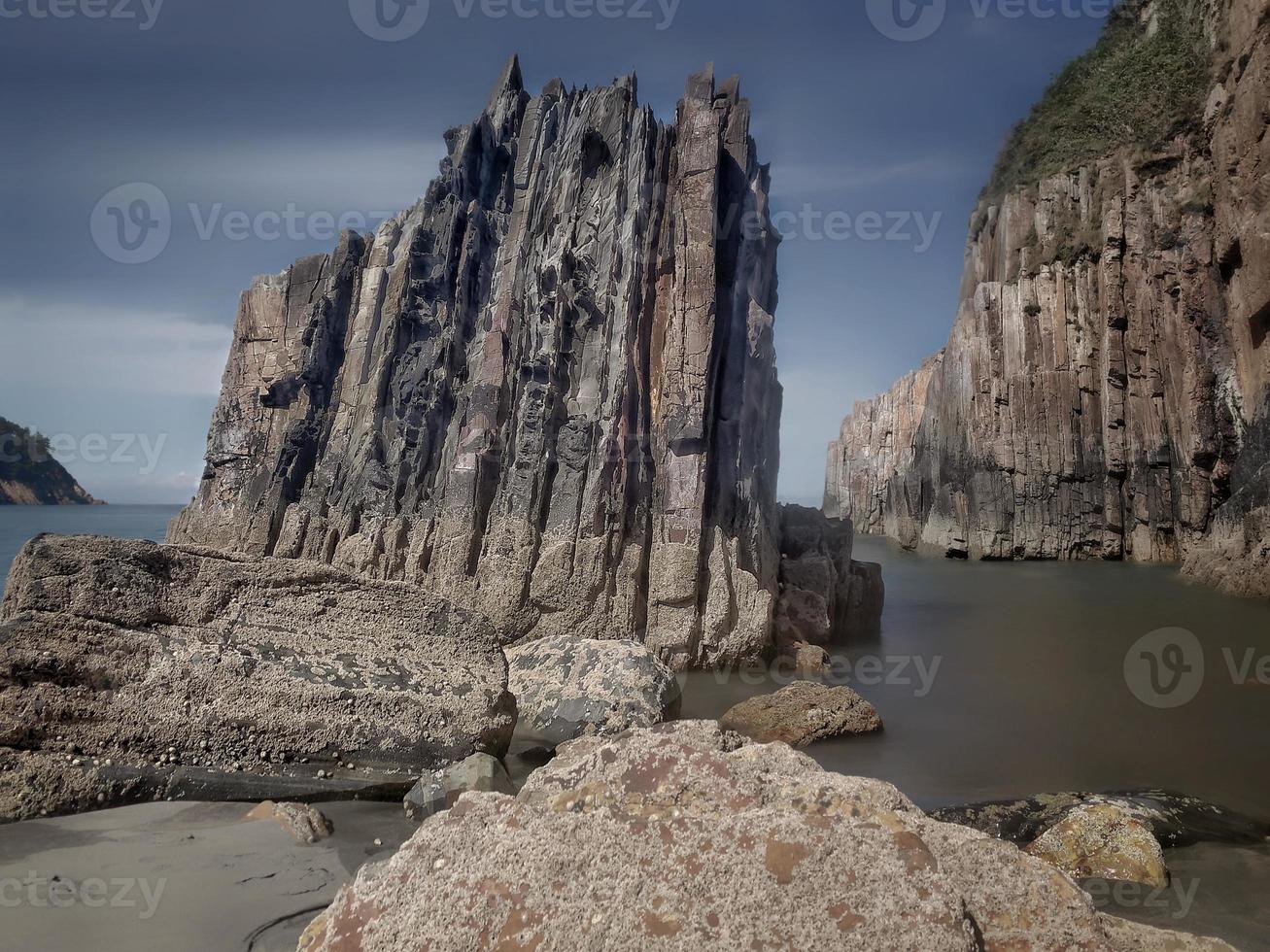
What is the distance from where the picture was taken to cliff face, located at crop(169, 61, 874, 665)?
9766mm

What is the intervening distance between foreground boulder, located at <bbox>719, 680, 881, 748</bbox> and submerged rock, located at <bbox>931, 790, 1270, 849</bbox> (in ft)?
6.05

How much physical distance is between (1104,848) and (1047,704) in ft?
14.5

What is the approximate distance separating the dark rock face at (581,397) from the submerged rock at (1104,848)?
200 inches

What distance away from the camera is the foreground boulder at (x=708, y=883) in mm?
2066

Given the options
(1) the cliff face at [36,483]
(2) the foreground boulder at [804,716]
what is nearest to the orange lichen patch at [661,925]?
(2) the foreground boulder at [804,716]

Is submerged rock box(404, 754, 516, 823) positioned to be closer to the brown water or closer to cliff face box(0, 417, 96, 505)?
the brown water

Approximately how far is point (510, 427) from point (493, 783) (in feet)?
22.1

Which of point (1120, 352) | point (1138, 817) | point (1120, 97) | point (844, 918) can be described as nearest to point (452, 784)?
point (844, 918)

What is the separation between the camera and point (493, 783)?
4754mm

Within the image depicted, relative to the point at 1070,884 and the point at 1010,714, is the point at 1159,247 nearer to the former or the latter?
the point at 1010,714

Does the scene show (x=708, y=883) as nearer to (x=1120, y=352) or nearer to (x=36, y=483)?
(x=1120, y=352)

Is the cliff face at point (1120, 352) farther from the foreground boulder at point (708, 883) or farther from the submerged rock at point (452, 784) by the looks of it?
the foreground boulder at point (708, 883)

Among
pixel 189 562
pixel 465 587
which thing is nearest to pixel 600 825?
pixel 189 562

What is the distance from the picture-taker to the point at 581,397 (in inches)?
421
